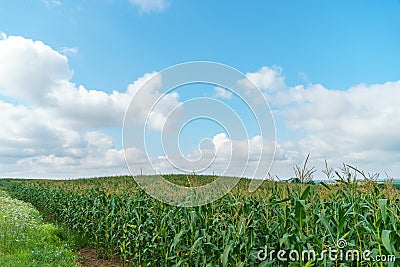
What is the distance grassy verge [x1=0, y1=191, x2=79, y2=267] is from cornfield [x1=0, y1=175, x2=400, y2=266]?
124 cm

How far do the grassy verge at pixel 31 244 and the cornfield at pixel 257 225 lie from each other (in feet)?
4.06

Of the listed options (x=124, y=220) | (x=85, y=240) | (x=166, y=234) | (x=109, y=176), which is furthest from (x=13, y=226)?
(x=109, y=176)

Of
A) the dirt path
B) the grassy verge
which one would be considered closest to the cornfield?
the dirt path

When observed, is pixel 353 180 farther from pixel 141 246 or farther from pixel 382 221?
pixel 141 246

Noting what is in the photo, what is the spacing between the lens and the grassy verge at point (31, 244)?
8.62m

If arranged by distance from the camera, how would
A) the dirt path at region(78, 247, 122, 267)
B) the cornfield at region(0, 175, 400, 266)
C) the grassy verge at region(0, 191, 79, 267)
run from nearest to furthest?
the cornfield at region(0, 175, 400, 266) < the grassy verge at region(0, 191, 79, 267) < the dirt path at region(78, 247, 122, 267)

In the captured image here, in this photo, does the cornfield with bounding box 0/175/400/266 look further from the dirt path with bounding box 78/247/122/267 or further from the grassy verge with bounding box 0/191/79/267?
the grassy verge with bounding box 0/191/79/267

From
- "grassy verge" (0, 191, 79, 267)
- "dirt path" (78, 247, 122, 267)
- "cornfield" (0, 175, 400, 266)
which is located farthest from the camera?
"dirt path" (78, 247, 122, 267)

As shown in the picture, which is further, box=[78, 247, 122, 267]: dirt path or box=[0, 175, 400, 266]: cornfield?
box=[78, 247, 122, 267]: dirt path

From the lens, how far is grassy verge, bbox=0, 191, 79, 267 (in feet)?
28.3

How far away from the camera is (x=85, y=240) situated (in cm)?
1191

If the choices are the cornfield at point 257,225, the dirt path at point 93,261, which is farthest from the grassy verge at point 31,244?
the cornfield at point 257,225

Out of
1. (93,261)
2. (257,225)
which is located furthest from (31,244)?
(257,225)

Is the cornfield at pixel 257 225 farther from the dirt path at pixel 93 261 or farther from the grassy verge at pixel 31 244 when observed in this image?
the grassy verge at pixel 31 244
